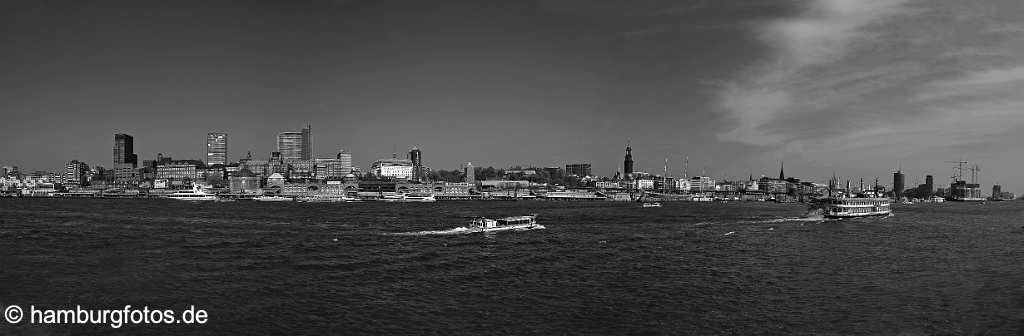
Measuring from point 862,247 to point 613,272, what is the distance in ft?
96.2

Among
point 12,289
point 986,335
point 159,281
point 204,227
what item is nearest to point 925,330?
point 986,335

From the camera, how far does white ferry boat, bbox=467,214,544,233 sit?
70.2 m

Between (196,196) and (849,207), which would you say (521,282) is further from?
(196,196)

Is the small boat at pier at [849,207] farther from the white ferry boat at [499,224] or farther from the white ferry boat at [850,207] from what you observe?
the white ferry boat at [499,224]

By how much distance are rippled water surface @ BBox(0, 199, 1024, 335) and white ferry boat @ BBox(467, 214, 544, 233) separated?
4.88 meters

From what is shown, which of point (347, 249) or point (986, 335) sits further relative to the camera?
point (347, 249)

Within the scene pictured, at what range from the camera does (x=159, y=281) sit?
3681 centimetres

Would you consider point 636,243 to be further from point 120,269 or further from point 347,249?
point 120,269

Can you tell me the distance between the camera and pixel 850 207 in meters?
99.8

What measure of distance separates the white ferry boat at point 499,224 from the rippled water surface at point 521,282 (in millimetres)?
4877

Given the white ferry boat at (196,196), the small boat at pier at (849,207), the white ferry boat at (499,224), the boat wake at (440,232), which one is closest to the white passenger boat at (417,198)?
the white ferry boat at (196,196)

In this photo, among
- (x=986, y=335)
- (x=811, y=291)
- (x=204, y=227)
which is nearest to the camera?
(x=986, y=335)

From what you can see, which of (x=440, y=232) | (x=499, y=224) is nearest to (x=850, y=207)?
(x=499, y=224)

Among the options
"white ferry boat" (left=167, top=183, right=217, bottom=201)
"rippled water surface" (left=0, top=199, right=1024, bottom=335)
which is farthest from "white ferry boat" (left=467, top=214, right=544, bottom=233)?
"white ferry boat" (left=167, top=183, right=217, bottom=201)
